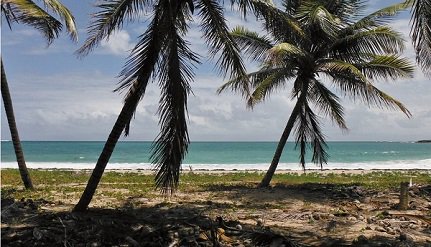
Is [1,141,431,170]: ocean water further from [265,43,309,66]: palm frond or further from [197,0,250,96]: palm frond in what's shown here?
[197,0,250,96]: palm frond

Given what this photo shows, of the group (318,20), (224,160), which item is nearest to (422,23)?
(318,20)

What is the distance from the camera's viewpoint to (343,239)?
8.80 metres

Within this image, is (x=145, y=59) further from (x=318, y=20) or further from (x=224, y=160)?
(x=224, y=160)

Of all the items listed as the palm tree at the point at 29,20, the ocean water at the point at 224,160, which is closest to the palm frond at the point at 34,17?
the palm tree at the point at 29,20

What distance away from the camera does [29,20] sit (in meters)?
13.1

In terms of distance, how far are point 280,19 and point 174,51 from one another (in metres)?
2.27

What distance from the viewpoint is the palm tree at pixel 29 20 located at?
1126 cm

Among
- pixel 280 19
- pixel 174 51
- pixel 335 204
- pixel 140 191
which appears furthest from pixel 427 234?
pixel 140 191

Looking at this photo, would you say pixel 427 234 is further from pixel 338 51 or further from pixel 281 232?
pixel 338 51

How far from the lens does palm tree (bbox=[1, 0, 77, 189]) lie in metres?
11.3

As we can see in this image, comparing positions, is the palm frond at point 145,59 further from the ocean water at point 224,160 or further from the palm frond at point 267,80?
the ocean water at point 224,160

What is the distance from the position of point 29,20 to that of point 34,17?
1031 mm

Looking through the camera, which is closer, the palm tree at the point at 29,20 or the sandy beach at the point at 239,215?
the sandy beach at the point at 239,215

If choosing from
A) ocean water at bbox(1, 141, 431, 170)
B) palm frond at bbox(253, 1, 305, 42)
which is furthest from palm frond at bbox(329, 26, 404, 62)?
ocean water at bbox(1, 141, 431, 170)
